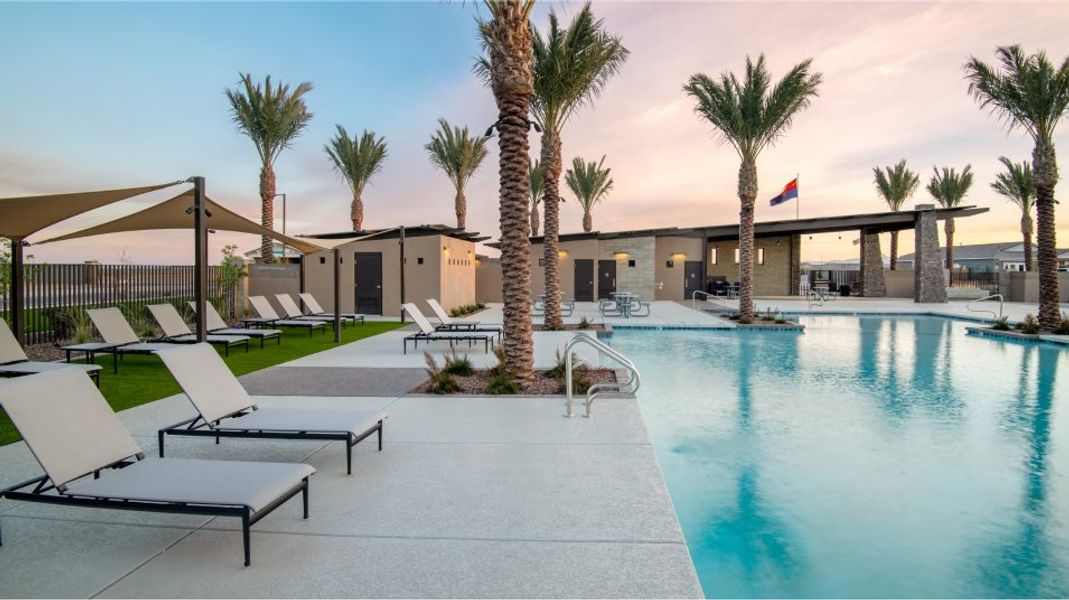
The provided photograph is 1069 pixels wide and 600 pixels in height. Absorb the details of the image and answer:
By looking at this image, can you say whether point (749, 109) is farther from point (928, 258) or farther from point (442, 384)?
point (928, 258)

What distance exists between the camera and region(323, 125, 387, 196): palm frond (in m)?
32.8

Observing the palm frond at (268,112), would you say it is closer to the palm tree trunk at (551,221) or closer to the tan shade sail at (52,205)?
the palm tree trunk at (551,221)

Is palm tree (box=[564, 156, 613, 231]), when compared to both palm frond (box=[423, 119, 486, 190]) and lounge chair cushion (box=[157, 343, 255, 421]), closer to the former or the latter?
palm frond (box=[423, 119, 486, 190])

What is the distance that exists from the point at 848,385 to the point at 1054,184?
1238cm

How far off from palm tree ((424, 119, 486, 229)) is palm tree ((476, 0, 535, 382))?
25146mm

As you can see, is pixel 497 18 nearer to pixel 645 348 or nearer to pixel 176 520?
pixel 176 520

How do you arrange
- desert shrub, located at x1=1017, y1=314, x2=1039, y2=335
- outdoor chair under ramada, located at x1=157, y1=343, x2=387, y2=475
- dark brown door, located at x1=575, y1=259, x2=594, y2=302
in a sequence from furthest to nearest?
1. dark brown door, located at x1=575, y1=259, x2=594, y2=302
2. desert shrub, located at x1=1017, y1=314, x2=1039, y2=335
3. outdoor chair under ramada, located at x1=157, y1=343, x2=387, y2=475

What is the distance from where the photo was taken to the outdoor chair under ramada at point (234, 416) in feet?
Result: 15.6

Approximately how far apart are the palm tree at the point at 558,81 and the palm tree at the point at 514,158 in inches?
240

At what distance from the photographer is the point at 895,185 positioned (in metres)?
39.6

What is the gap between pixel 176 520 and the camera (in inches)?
150

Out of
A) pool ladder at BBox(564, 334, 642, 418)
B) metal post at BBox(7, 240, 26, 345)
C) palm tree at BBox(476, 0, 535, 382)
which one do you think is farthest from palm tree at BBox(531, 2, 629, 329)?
metal post at BBox(7, 240, 26, 345)

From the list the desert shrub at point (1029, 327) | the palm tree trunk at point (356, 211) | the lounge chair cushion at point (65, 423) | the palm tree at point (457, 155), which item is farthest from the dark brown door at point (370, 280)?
the desert shrub at point (1029, 327)

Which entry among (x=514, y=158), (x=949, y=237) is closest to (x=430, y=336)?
(x=514, y=158)
